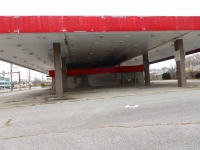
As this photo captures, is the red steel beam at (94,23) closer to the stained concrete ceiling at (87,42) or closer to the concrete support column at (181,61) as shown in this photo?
the stained concrete ceiling at (87,42)

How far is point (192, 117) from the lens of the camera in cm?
625

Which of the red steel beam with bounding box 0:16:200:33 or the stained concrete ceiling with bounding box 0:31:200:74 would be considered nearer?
the red steel beam with bounding box 0:16:200:33

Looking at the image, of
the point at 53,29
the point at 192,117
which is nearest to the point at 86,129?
the point at 192,117

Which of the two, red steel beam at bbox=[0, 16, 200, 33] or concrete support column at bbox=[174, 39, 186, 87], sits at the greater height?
red steel beam at bbox=[0, 16, 200, 33]

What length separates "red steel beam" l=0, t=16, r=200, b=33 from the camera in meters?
12.8

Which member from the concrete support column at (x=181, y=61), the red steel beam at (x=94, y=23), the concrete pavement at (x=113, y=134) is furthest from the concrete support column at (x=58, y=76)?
the concrete support column at (x=181, y=61)

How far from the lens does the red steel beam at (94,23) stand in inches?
503

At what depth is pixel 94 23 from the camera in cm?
1373

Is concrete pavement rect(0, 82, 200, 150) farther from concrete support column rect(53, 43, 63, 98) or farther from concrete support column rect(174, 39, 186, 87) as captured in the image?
concrete support column rect(174, 39, 186, 87)

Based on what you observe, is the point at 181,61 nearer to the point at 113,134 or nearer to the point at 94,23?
the point at 94,23

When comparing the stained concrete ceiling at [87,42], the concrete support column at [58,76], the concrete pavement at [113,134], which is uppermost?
the stained concrete ceiling at [87,42]

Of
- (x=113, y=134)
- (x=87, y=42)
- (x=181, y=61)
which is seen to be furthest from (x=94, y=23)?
(x=113, y=134)

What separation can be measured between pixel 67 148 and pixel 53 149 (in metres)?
0.30

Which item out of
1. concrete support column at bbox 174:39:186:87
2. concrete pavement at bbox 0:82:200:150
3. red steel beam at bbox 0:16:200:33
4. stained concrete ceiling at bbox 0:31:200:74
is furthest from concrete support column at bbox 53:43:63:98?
concrete support column at bbox 174:39:186:87
